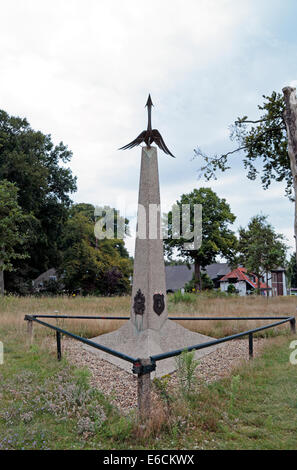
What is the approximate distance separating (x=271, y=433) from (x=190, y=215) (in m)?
31.3

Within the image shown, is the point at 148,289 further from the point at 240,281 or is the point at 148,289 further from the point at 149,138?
the point at 240,281

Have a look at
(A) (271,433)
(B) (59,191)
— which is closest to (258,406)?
(A) (271,433)

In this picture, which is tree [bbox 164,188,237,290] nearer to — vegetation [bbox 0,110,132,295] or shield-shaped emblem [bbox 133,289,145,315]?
vegetation [bbox 0,110,132,295]

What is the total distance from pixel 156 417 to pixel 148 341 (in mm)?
3795

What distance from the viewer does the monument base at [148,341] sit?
7.02 meters

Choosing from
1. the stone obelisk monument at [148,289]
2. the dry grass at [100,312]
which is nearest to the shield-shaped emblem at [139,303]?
the stone obelisk monument at [148,289]

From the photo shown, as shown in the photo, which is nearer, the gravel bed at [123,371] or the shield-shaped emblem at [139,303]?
the gravel bed at [123,371]

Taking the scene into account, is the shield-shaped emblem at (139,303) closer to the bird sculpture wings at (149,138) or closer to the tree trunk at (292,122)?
the bird sculpture wings at (149,138)

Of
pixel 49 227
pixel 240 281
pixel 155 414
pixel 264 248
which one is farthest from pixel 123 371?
pixel 240 281

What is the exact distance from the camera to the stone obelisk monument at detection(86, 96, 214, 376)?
7477mm

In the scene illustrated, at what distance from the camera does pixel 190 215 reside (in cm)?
3444

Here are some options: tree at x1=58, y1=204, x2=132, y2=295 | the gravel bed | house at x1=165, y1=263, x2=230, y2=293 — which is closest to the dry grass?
the gravel bed

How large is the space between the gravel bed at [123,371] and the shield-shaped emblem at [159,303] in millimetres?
1249
